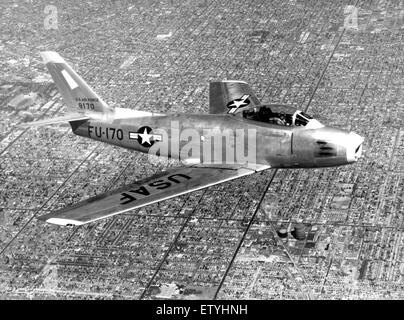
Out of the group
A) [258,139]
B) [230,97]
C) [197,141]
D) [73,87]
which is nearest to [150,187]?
[197,141]

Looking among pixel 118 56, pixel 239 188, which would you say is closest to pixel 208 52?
pixel 118 56

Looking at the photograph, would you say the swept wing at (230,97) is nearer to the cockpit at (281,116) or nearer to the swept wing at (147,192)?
the cockpit at (281,116)

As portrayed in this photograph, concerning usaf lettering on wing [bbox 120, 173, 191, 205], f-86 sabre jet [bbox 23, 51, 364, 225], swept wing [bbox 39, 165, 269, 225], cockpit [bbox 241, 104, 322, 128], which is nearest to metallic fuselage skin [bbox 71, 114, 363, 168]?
f-86 sabre jet [bbox 23, 51, 364, 225]

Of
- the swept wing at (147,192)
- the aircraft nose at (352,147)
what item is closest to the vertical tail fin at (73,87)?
the swept wing at (147,192)

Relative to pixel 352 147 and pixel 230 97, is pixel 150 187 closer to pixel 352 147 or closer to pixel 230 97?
pixel 230 97

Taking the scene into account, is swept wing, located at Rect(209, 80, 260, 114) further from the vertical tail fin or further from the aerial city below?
the vertical tail fin

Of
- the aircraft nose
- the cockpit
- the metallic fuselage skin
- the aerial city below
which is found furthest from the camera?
the aerial city below

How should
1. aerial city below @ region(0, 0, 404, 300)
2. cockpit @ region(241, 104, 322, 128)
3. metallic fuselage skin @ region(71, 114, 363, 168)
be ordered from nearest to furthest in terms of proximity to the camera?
metallic fuselage skin @ region(71, 114, 363, 168) → cockpit @ region(241, 104, 322, 128) → aerial city below @ region(0, 0, 404, 300)
